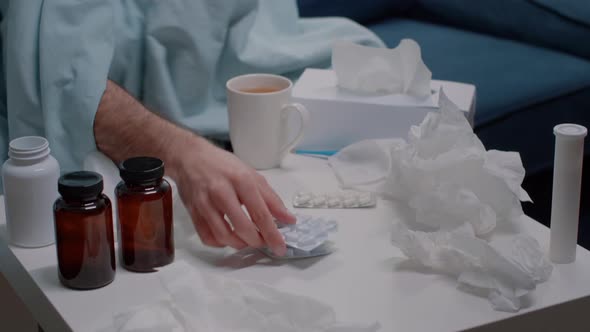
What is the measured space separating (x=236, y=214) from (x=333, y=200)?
197mm

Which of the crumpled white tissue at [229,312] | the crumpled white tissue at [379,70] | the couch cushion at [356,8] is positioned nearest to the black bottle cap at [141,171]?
the crumpled white tissue at [229,312]

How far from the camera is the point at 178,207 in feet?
3.86

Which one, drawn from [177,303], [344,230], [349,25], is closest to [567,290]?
[344,230]

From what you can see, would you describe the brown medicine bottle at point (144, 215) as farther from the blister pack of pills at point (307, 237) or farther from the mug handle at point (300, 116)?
the mug handle at point (300, 116)

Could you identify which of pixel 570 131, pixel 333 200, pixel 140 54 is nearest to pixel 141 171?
pixel 333 200

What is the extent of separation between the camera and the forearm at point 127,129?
124cm

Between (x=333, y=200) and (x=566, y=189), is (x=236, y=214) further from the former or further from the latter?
(x=566, y=189)

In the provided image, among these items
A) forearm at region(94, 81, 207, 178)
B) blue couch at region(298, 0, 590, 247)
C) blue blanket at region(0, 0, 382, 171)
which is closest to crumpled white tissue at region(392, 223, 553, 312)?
forearm at region(94, 81, 207, 178)

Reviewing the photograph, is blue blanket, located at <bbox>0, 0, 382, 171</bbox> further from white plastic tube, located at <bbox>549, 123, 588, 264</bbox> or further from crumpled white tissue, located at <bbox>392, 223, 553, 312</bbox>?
white plastic tube, located at <bbox>549, 123, 588, 264</bbox>

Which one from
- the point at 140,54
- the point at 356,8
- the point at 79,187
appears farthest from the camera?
the point at 356,8

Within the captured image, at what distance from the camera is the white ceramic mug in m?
1.28

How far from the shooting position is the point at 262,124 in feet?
4.24

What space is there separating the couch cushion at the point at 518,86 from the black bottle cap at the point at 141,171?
1.07m

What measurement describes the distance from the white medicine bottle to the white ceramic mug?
0.32 m
